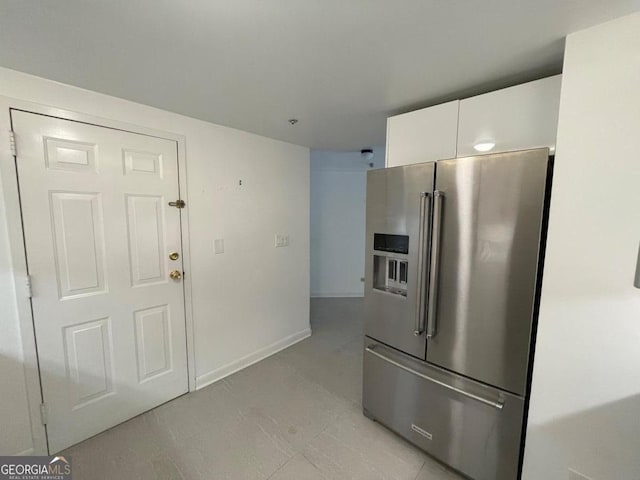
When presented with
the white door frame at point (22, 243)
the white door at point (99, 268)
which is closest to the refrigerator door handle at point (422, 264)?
the white door at point (99, 268)

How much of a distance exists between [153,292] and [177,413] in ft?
3.07

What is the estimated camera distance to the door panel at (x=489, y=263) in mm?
1231

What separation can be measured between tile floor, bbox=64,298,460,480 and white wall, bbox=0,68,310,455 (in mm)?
347

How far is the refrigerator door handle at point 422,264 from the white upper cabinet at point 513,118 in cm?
44

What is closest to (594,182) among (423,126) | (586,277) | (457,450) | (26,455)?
(586,277)

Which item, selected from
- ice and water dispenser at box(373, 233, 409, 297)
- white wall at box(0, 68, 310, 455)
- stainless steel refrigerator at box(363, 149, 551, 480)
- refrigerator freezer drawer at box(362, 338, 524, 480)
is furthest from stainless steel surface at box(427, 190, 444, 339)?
white wall at box(0, 68, 310, 455)

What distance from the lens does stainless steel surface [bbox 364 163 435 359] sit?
1.57m

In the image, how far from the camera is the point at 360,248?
508cm

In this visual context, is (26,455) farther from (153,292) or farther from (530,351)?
(530,351)

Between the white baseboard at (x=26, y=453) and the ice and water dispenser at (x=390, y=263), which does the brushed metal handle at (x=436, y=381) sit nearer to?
the ice and water dispenser at (x=390, y=263)

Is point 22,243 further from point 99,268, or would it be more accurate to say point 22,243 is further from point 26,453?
point 26,453

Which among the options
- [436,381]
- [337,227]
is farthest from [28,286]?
[337,227]

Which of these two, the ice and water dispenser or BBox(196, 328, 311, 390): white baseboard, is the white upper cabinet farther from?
BBox(196, 328, 311, 390): white baseboard

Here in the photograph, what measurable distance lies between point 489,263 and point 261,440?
181 cm
